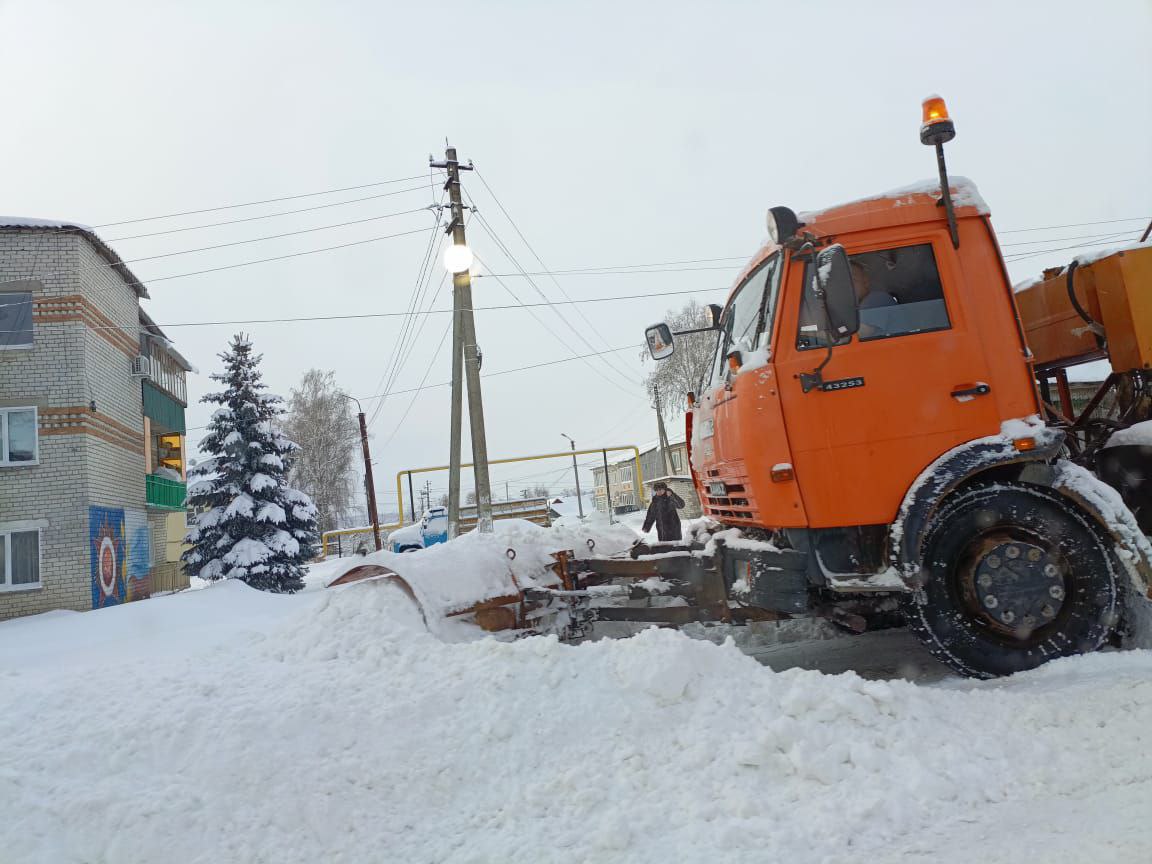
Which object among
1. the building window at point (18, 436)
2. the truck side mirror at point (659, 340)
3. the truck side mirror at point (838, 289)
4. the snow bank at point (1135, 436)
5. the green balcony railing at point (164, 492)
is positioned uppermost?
the building window at point (18, 436)

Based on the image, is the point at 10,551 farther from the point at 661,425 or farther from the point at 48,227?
the point at 661,425

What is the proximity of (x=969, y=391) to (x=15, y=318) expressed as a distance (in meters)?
19.4

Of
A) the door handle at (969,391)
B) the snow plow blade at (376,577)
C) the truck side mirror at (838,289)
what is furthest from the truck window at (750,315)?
the snow plow blade at (376,577)

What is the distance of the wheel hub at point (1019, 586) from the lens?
4.19 meters

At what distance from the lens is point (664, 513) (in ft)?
34.5

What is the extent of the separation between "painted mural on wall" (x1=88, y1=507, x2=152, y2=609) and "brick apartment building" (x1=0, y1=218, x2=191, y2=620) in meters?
0.05

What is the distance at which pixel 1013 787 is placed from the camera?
3.11m

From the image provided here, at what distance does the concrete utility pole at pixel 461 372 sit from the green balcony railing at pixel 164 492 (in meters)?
10.8

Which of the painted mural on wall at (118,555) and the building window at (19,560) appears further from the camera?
the painted mural on wall at (118,555)

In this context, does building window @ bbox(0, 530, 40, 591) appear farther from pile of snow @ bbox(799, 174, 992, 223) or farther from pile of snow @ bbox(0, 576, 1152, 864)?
pile of snow @ bbox(799, 174, 992, 223)

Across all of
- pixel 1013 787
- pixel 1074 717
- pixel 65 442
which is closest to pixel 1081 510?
pixel 1074 717

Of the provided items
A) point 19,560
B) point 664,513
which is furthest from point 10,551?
point 664,513

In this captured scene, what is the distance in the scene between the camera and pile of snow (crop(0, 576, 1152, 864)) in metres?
2.85

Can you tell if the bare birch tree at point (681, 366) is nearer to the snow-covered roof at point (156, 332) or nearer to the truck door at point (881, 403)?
the snow-covered roof at point (156, 332)
